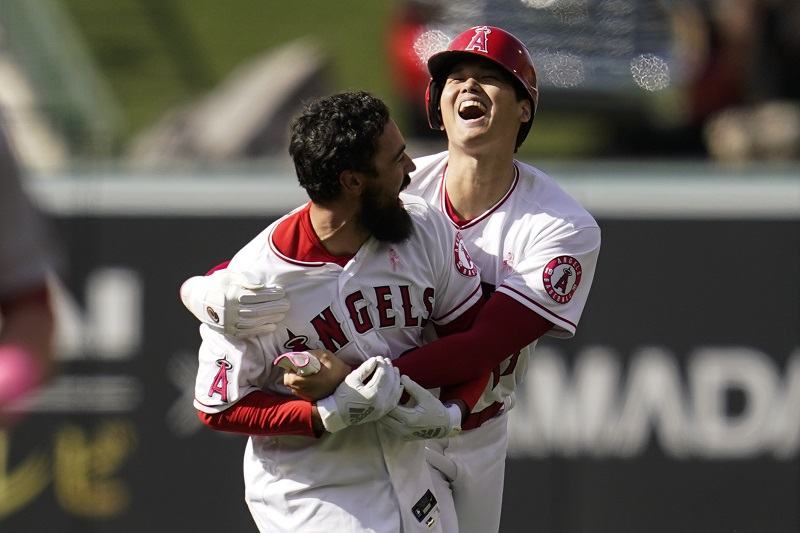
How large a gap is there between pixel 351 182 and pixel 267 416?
25.1 inches

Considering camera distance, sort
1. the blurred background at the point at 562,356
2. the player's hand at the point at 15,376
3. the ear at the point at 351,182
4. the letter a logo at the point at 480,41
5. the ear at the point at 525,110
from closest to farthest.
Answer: the player's hand at the point at 15,376, the ear at the point at 351,182, the letter a logo at the point at 480,41, the ear at the point at 525,110, the blurred background at the point at 562,356

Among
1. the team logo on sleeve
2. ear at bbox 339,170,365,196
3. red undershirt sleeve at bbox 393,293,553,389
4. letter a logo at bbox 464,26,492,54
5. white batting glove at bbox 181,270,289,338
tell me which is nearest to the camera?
white batting glove at bbox 181,270,289,338

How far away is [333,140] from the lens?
10.8ft

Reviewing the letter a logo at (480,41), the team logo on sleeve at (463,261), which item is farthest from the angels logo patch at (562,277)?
the letter a logo at (480,41)

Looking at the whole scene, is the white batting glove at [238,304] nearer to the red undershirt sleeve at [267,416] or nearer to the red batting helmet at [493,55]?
the red undershirt sleeve at [267,416]

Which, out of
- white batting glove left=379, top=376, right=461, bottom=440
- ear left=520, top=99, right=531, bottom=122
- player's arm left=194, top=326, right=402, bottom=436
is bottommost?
white batting glove left=379, top=376, right=461, bottom=440

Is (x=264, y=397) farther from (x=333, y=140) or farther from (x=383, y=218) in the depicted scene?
(x=333, y=140)

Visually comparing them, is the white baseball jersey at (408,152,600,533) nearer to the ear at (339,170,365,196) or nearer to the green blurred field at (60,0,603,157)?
the ear at (339,170,365,196)

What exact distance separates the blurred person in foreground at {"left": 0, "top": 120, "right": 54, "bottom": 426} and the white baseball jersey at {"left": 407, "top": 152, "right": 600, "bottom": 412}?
1.60m

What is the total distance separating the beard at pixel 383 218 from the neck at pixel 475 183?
0.51m

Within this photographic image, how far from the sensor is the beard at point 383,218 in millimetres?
3414

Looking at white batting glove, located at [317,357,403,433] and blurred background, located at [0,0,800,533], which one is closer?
white batting glove, located at [317,357,403,433]

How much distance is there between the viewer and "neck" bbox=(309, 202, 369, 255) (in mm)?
3414

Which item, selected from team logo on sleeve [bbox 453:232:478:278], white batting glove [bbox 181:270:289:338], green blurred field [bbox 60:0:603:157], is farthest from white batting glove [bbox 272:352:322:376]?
green blurred field [bbox 60:0:603:157]
